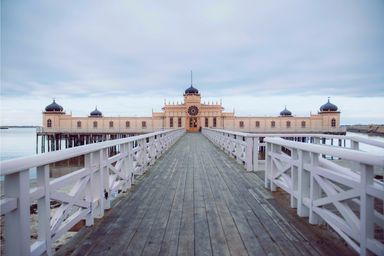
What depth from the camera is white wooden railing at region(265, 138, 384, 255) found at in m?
2.40

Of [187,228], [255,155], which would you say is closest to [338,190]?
[187,228]

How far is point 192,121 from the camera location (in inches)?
2210

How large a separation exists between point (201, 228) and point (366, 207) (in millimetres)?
1990

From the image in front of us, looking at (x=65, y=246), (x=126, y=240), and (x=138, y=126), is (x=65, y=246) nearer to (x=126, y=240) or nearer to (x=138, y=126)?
(x=126, y=240)

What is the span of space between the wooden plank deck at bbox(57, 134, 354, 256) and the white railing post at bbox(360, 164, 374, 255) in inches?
18.7

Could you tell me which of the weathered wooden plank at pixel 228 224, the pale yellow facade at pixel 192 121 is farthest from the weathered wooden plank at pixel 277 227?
the pale yellow facade at pixel 192 121

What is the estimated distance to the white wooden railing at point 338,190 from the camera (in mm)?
2404

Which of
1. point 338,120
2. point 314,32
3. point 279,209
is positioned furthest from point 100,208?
point 338,120

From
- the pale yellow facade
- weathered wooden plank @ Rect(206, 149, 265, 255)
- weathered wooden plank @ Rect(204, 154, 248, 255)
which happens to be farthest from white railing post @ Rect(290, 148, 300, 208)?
the pale yellow facade

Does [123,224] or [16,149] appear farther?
[16,149]

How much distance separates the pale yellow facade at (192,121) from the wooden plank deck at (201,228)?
49.2 metres

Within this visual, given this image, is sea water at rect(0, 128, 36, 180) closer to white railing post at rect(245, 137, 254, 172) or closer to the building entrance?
white railing post at rect(245, 137, 254, 172)

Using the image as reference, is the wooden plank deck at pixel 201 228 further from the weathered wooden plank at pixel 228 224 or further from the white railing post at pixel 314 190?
the white railing post at pixel 314 190

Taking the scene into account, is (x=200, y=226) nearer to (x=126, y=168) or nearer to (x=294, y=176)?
(x=294, y=176)
